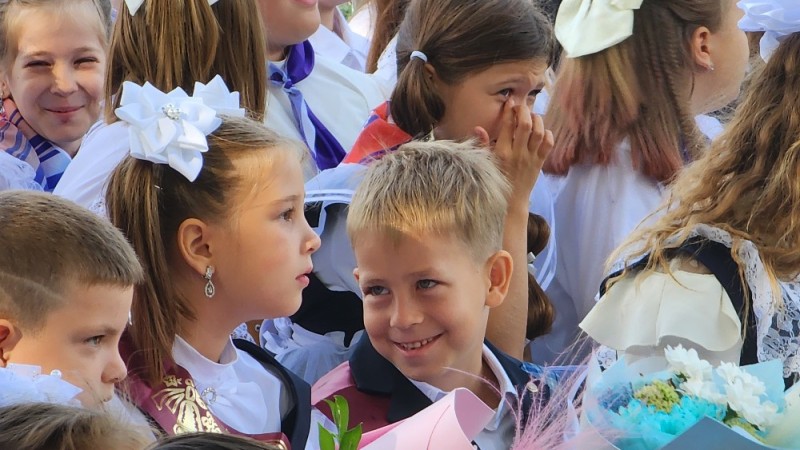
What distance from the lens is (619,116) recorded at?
3.74 m

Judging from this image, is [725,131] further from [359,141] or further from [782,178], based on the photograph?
[359,141]

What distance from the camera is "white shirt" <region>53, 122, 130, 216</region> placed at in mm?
3123

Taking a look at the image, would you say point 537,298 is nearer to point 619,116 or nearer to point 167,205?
point 619,116

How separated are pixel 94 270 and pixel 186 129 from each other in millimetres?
532

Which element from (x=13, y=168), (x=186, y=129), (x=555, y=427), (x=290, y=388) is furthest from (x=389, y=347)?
(x=13, y=168)

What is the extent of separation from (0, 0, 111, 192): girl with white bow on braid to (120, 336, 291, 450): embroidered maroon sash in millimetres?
1421

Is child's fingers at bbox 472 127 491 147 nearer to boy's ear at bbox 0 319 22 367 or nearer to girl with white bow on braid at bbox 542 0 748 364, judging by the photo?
girl with white bow on braid at bbox 542 0 748 364

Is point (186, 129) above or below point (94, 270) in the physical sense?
above

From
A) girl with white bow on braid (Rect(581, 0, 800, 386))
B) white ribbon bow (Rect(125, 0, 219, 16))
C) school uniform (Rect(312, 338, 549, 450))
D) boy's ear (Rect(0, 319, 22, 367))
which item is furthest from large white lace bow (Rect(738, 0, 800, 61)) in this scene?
boy's ear (Rect(0, 319, 22, 367))

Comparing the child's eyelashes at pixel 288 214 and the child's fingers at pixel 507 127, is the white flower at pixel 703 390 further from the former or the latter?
the child's fingers at pixel 507 127

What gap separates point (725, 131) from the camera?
9.87ft

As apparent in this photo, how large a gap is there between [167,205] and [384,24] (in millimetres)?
2280

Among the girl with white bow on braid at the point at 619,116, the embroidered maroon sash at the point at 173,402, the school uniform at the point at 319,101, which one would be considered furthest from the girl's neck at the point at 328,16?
the embroidered maroon sash at the point at 173,402

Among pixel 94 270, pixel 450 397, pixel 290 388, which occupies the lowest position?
pixel 290 388
